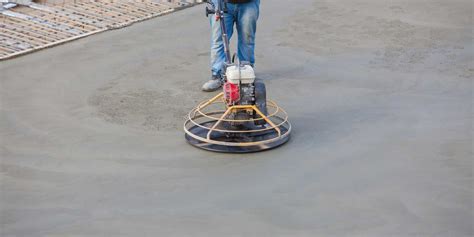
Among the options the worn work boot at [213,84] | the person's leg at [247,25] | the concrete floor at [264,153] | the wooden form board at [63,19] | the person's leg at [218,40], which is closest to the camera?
the concrete floor at [264,153]

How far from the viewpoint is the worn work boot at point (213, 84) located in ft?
27.6

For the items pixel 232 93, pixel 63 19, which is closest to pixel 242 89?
pixel 232 93

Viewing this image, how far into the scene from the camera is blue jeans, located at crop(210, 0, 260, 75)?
26.9 feet

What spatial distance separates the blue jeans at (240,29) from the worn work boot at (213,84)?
63 millimetres

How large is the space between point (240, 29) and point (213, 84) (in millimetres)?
620

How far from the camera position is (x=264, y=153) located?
678cm

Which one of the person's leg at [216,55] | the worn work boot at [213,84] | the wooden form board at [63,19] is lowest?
the wooden form board at [63,19]

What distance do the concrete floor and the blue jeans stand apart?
16.6 inches

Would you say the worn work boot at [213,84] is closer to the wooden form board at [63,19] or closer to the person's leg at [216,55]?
the person's leg at [216,55]

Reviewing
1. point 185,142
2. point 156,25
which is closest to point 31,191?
point 185,142

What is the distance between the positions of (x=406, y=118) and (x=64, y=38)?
4695 mm

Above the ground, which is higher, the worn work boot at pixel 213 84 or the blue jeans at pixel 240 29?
the blue jeans at pixel 240 29

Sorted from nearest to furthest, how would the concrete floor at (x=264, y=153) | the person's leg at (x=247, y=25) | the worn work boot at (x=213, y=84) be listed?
the concrete floor at (x=264, y=153), the person's leg at (x=247, y=25), the worn work boot at (x=213, y=84)

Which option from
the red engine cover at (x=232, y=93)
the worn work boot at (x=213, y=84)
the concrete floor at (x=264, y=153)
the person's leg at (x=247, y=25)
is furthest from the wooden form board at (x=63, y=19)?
the red engine cover at (x=232, y=93)
